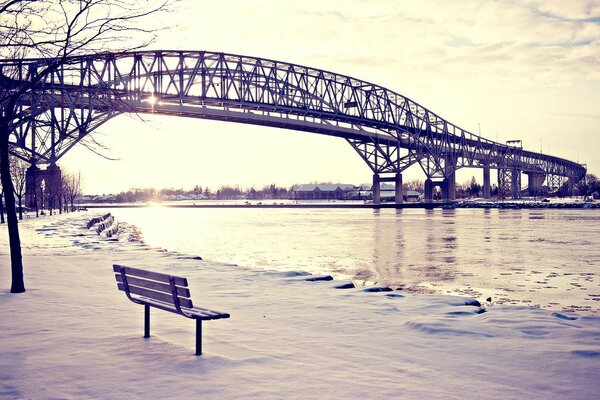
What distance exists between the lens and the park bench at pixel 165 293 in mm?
5961

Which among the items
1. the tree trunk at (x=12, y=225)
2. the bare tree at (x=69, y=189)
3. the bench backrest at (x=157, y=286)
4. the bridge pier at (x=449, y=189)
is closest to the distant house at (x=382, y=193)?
the bridge pier at (x=449, y=189)

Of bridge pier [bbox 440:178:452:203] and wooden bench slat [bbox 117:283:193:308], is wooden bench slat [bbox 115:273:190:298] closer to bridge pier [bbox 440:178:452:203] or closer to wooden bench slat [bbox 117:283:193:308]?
wooden bench slat [bbox 117:283:193:308]

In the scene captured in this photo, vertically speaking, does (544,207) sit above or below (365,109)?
below

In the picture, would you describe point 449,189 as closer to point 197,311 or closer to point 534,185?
point 534,185

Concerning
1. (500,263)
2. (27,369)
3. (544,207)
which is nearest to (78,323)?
(27,369)

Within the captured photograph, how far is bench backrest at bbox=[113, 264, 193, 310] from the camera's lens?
6.04 metres

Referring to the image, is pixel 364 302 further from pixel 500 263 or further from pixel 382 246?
pixel 382 246

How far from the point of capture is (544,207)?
276 feet

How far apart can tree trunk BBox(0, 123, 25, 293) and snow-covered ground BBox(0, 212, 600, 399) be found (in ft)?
0.83

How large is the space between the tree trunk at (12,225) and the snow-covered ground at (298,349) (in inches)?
9.9

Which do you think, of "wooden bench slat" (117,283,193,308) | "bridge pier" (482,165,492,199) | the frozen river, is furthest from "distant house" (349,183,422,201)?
"wooden bench slat" (117,283,193,308)

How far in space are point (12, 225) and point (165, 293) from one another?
550cm

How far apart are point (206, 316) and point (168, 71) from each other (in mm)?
54290

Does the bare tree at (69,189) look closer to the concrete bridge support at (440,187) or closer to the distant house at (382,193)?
the concrete bridge support at (440,187)
